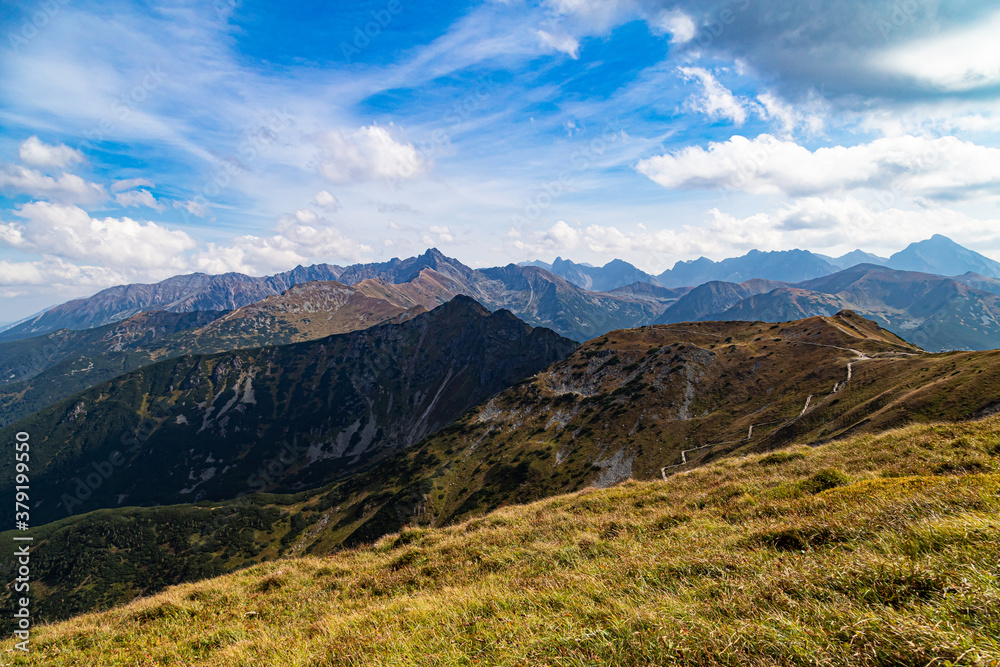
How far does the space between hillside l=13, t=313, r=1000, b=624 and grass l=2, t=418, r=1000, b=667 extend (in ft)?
136

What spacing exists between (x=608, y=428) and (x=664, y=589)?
117050 mm

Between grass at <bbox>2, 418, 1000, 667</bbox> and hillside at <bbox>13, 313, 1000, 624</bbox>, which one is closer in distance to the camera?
grass at <bbox>2, 418, 1000, 667</bbox>

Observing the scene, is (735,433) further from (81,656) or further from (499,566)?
(81,656)

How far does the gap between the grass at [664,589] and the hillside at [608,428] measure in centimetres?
4144

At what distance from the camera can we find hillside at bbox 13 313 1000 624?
64.9m

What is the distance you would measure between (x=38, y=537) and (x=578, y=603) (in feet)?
1007

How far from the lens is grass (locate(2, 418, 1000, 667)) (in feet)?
14.5

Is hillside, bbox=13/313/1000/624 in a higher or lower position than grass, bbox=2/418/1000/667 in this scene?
lower

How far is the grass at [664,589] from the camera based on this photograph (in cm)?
442

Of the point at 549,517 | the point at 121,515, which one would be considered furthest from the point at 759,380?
the point at 121,515

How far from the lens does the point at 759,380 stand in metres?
111

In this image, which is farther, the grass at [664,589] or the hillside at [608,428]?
the hillside at [608,428]

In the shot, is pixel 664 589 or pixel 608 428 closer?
pixel 664 589

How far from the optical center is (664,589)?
7027 mm
